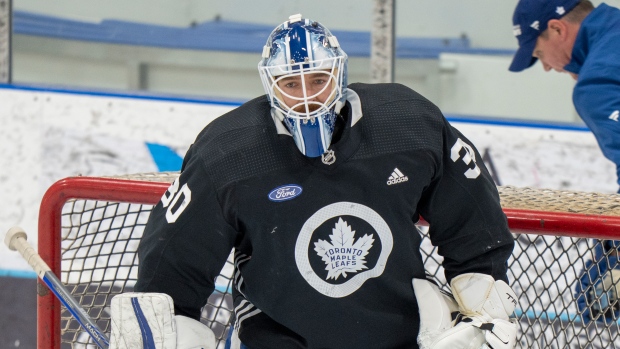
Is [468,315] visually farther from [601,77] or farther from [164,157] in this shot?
[164,157]

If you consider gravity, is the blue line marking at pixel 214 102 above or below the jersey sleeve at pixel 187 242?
below

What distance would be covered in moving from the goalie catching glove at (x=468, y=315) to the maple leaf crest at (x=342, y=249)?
0.13 m

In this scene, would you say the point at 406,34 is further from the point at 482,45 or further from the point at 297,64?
the point at 297,64

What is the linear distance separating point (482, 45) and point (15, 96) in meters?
1.85

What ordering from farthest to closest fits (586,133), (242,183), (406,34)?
(406,34), (586,133), (242,183)

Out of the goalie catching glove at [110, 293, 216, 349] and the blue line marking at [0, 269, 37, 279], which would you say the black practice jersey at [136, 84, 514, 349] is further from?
the blue line marking at [0, 269, 37, 279]

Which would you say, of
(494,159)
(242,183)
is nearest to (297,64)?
(242,183)

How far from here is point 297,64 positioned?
1483 mm

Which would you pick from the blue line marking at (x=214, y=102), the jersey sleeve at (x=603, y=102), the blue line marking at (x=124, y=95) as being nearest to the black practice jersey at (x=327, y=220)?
the jersey sleeve at (x=603, y=102)

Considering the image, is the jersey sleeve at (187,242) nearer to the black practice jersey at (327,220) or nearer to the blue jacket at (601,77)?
the black practice jersey at (327,220)

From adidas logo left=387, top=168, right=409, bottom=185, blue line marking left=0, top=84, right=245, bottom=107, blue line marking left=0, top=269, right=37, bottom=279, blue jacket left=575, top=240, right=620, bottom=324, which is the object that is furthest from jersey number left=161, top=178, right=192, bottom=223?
blue line marking left=0, top=269, right=37, bottom=279

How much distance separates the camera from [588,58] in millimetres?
2326

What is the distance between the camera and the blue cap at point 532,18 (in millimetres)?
2488

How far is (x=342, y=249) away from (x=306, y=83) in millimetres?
298
